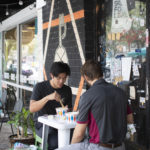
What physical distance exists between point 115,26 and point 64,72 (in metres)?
1.23

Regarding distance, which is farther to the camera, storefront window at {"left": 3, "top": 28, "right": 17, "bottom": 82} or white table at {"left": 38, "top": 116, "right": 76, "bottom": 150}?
storefront window at {"left": 3, "top": 28, "right": 17, "bottom": 82}

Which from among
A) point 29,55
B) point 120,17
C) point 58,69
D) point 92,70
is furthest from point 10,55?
point 92,70

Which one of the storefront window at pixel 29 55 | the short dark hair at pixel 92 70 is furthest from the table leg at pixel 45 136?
the storefront window at pixel 29 55

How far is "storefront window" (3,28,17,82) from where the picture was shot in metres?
9.07

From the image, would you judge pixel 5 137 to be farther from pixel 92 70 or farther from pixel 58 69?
pixel 92 70

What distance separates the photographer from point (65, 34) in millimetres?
5398

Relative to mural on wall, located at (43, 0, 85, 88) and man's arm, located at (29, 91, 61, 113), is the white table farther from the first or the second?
mural on wall, located at (43, 0, 85, 88)

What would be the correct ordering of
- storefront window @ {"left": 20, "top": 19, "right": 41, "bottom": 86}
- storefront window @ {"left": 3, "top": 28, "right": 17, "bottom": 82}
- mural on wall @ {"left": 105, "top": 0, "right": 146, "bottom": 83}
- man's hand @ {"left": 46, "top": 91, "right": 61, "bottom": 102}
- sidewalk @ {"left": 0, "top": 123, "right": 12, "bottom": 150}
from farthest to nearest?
storefront window @ {"left": 3, "top": 28, "right": 17, "bottom": 82}, storefront window @ {"left": 20, "top": 19, "right": 41, "bottom": 86}, sidewalk @ {"left": 0, "top": 123, "right": 12, "bottom": 150}, mural on wall @ {"left": 105, "top": 0, "right": 146, "bottom": 83}, man's hand @ {"left": 46, "top": 91, "right": 61, "bottom": 102}

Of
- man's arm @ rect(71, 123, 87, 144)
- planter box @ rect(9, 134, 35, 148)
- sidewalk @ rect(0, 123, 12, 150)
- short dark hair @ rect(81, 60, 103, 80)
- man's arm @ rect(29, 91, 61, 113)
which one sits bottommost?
sidewalk @ rect(0, 123, 12, 150)

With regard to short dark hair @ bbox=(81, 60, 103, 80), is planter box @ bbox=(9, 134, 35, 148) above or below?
A: below

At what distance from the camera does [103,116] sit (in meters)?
2.70

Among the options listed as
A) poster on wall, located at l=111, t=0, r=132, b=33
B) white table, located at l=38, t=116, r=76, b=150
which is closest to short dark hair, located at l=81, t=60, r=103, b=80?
white table, located at l=38, t=116, r=76, b=150

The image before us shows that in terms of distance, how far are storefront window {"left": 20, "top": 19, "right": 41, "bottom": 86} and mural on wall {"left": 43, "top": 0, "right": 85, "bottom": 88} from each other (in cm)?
125

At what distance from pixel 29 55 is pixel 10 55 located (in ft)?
5.89
